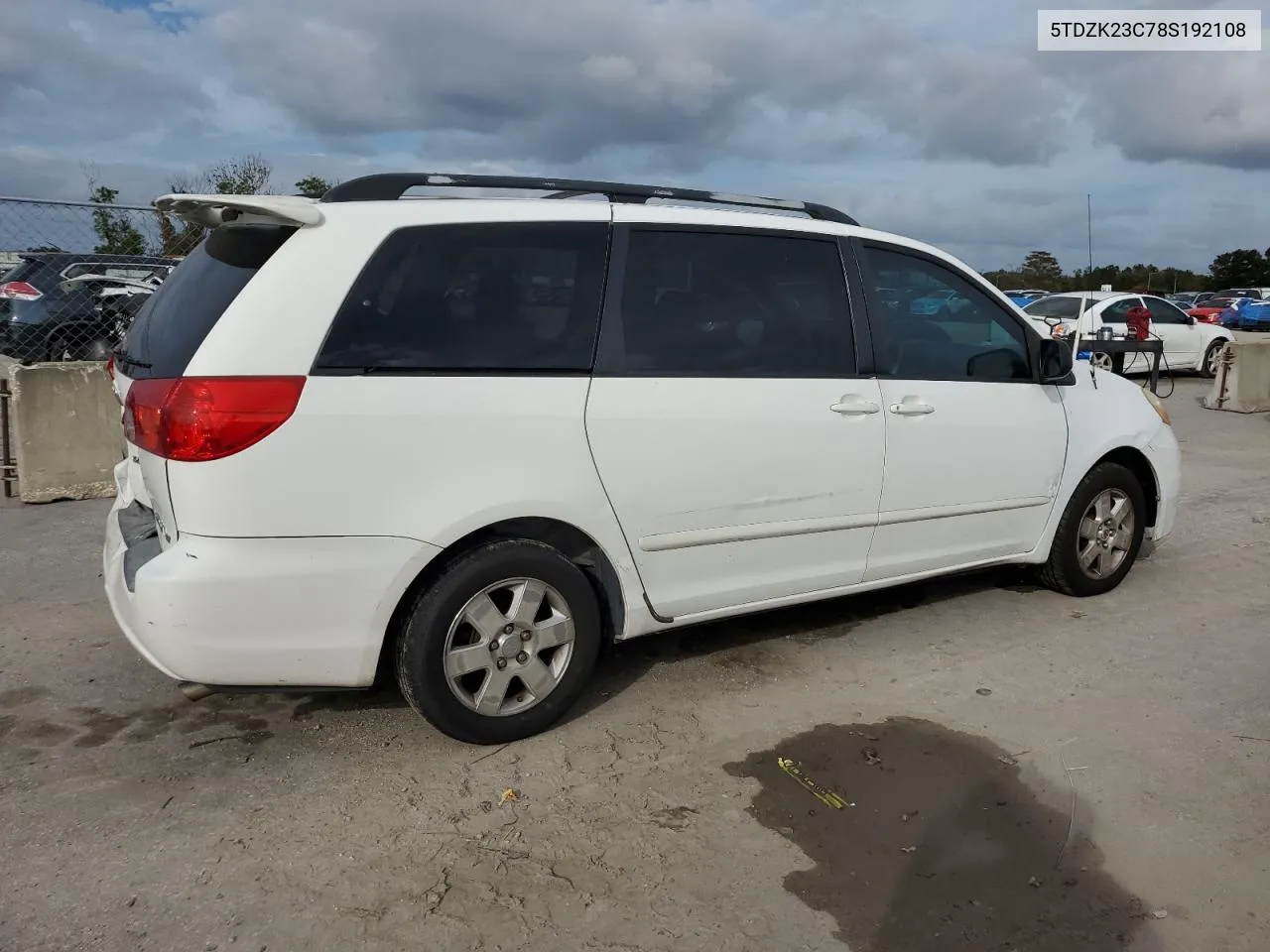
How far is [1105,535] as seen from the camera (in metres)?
5.02

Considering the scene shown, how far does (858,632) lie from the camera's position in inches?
180

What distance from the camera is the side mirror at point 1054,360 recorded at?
15.1ft

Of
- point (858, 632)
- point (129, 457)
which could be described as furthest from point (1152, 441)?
point (129, 457)

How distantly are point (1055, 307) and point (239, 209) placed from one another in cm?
1642

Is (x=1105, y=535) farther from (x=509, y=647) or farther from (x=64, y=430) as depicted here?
(x=64, y=430)

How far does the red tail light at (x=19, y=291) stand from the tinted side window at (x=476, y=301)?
10.8 metres

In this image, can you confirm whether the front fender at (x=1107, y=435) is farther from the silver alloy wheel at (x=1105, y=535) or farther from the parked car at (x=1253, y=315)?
the parked car at (x=1253, y=315)

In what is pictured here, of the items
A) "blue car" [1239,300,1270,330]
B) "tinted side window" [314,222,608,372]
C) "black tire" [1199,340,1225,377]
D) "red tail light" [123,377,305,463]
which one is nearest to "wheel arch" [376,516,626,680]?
"tinted side window" [314,222,608,372]

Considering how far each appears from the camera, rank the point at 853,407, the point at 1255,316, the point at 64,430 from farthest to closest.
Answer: the point at 1255,316
the point at 64,430
the point at 853,407

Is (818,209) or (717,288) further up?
(818,209)

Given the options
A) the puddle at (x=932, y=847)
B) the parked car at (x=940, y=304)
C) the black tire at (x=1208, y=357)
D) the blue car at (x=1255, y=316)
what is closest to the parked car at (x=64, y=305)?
the parked car at (x=940, y=304)

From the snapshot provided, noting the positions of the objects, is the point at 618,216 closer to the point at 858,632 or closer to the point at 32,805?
the point at 858,632

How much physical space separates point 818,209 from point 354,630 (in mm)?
2607

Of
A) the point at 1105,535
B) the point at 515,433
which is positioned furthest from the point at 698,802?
the point at 1105,535
